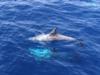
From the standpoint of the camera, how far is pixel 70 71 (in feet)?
66.0

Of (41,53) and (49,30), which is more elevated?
(49,30)

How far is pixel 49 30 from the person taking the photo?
2572cm

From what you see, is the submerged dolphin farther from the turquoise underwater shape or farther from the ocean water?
the turquoise underwater shape

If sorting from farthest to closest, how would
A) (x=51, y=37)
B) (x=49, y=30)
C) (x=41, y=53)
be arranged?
(x=49, y=30)
(x=51, y=37)
(x=41, y=53)

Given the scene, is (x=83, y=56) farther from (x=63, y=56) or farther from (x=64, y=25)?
(x=64, y=25)

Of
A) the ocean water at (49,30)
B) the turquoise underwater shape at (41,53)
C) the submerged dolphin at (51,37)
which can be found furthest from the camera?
the submerged dolphin at (51,37)

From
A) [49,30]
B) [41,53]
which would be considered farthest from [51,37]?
[41,53]

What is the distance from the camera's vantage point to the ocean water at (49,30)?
2048 cm

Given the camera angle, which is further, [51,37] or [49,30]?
[49,30]

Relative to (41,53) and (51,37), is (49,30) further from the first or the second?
(41,53)

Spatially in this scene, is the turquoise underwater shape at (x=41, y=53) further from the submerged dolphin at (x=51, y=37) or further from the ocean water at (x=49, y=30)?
the submerged dolphin at (x=51, y=37)

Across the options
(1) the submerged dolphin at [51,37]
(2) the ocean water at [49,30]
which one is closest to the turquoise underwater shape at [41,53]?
(2) the ocean water at [49,30]

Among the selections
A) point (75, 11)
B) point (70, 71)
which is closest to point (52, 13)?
point (75, 11)

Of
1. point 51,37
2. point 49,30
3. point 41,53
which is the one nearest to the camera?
point 41,53
